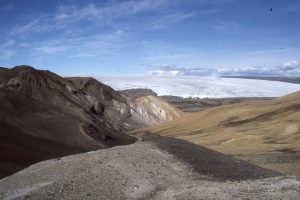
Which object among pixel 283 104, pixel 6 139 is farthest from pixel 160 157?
pixel 283 104

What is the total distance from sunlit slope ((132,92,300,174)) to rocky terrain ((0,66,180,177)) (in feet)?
23.0

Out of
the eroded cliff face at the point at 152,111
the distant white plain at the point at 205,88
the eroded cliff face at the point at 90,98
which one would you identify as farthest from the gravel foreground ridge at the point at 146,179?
the distant white plain at the point at 205,88

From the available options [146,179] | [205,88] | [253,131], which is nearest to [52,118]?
[253,131]

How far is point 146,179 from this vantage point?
39.0ft

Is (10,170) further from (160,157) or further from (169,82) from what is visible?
(169,82)

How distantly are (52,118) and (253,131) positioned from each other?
13.8 meters

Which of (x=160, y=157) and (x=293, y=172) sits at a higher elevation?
(x=160, y=157)

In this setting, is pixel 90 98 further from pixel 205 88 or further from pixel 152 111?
pixel 205 88

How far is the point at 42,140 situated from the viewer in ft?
84.5

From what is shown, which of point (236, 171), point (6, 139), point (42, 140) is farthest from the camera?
point (42, 140)

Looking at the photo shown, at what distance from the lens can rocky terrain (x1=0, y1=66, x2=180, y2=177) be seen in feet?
74.1

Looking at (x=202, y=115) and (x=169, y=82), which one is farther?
(x=169, y=82)

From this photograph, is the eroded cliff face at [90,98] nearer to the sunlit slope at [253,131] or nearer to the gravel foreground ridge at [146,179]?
the sunlit slope at [253,131]

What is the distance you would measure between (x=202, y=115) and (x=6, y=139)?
2571 centimetres
